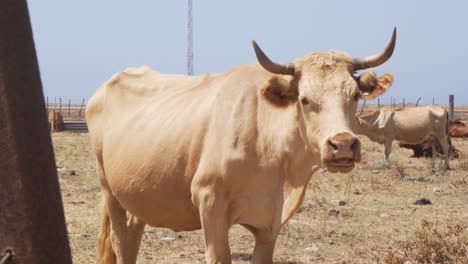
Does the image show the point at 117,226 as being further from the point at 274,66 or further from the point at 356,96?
the point at 356,96

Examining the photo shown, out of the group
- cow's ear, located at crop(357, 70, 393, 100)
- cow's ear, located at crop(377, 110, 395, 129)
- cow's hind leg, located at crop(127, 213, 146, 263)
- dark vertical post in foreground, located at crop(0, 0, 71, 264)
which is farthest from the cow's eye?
cow's ear, located at crop(377, 110, 395, 129)

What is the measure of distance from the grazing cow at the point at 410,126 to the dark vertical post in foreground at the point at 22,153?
22799 millimetres

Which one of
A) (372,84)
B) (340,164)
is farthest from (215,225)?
(372,84)

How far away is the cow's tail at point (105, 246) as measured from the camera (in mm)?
7734

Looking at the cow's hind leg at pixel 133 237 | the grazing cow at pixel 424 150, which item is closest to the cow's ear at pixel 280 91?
the cow's hind leg at pixel 133 237

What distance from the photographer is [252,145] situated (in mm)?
5801

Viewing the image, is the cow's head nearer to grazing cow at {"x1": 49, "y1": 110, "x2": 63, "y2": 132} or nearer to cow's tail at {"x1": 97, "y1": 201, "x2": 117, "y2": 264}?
cow's tail at {"x1": 97, "y1": 201, "x2": 117, "y2": 264}

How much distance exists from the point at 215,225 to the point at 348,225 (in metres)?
4.88

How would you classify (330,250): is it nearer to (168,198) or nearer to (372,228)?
(372,228)

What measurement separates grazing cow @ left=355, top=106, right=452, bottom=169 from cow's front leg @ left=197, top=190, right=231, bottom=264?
18793 mm

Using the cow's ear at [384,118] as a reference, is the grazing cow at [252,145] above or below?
above

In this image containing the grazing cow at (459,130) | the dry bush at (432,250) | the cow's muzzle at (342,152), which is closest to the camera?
the cow's muzzle at (342,152)

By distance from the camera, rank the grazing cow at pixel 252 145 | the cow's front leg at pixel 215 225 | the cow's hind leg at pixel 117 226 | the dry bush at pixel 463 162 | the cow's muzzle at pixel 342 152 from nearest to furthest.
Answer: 1. the cow's muzzle at pixel 342 152
2. the grazing cow at pixel 252 145
3. the cow's front leg at pixel 215 225
4. the cow's hind leg at pixel 117 226
5. the dry bush at pixel 463 162

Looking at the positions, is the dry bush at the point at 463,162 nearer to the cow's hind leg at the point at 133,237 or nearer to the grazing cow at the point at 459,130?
the grazing cow at the point at 459,130
